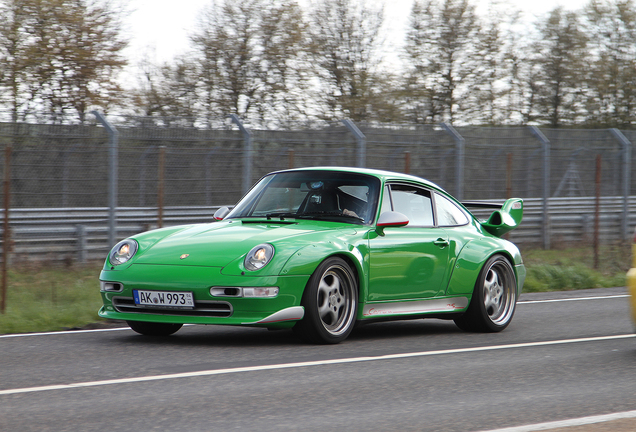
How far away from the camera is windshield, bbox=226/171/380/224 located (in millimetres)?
7562

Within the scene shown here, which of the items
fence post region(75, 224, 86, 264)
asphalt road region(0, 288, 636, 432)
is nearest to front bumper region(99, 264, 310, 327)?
asphalt road region(0, 288, 636, 432)

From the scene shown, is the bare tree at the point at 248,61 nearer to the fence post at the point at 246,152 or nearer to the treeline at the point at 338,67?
the treeline at the point at 338,67

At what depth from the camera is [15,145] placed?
12.9 m

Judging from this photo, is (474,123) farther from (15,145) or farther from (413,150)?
(15,145)

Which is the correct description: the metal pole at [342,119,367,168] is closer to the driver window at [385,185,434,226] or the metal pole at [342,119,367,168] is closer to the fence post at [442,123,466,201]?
the fence post at [442,123,466,201]

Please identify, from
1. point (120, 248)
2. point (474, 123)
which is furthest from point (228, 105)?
point (120, 248)

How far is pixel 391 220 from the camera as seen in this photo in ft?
24.1

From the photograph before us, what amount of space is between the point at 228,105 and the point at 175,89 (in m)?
1.61

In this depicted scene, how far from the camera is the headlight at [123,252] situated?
7004 mm

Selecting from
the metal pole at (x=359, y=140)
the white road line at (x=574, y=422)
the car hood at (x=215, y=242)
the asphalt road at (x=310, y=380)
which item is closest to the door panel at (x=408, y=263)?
the asphalt road at (x=310, y=380)

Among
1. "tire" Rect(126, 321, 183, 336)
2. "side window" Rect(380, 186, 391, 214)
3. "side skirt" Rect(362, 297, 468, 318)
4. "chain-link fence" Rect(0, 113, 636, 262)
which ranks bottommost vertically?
"tire" Rect(126, 321, 183, 336)

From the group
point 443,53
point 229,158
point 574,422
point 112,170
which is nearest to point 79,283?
point 112,170

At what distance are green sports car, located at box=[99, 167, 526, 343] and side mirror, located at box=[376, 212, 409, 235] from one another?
12 millimetres

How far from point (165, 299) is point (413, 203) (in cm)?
256
